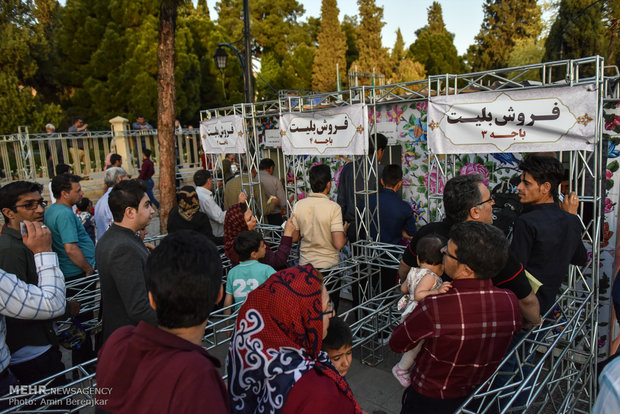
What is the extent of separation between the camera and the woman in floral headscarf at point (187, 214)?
486cm

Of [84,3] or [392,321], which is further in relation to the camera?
[84,3]

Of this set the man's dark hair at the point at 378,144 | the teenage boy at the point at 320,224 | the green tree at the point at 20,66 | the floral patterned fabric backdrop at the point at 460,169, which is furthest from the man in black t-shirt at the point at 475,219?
the green tree at the point at 20,66

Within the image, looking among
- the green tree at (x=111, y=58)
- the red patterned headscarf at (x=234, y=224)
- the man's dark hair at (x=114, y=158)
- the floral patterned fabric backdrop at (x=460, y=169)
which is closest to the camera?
the floral patterned fabric backdrop at (x=460, y=169)

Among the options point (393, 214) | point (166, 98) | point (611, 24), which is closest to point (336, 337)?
point (393, 214)

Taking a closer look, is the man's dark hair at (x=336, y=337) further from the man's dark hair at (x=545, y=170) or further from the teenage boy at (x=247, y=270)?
the man's dark hair at (x=545, y=170)

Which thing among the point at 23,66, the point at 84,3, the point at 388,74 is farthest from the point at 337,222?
the point at 388,74

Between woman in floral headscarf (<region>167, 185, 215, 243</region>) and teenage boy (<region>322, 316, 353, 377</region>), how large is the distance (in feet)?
10.1

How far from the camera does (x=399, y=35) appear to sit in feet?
139

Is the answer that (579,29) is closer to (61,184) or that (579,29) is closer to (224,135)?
(224,135)

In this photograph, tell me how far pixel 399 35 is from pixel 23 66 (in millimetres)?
35043

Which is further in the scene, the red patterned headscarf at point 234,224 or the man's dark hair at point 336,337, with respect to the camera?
the red patterned headscarf at point 234,224

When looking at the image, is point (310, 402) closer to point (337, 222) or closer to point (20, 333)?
point (20, 333)

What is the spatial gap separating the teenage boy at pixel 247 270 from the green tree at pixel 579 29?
70.5 ft

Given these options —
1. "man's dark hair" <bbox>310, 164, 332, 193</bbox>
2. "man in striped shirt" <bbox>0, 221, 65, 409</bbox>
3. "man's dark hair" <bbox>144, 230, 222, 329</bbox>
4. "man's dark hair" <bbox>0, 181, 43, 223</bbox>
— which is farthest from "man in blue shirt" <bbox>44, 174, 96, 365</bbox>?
"man's dark hair" <bbox>144, 230, 222, 329</bbox>
